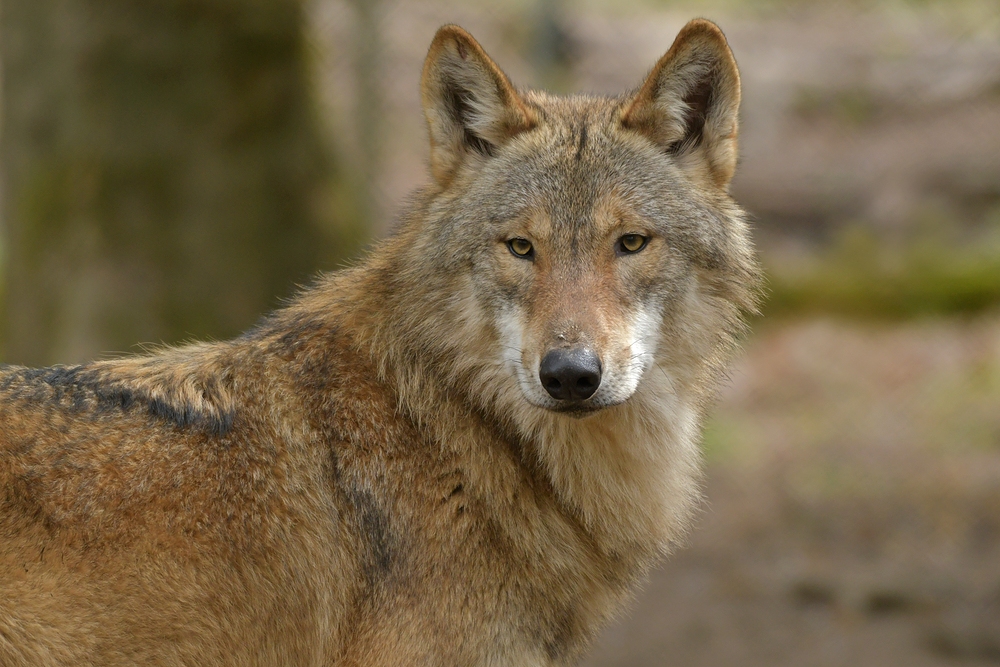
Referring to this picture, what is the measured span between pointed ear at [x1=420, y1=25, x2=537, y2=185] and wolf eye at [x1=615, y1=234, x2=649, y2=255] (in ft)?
2.03

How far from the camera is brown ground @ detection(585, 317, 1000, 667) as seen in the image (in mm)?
7066

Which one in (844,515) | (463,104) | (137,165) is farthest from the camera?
(844,515)

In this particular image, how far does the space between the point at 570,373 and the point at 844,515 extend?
217 inches

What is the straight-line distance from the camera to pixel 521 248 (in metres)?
3.66

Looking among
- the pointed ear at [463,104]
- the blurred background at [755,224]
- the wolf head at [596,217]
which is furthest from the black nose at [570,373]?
the blurred background at [755,224]

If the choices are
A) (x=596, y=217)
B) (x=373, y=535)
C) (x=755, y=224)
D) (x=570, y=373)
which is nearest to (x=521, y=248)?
(x=596, y=217)

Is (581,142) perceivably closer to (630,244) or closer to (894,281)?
(630,244)

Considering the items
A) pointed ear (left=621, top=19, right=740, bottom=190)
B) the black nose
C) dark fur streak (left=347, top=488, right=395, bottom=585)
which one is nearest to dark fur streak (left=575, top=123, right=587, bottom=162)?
pointed ear (left=621, top=19, right=740, bottom=190)

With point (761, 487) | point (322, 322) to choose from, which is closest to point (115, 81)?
point (322, 322)

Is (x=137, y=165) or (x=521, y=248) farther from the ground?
(x=521, y=248)

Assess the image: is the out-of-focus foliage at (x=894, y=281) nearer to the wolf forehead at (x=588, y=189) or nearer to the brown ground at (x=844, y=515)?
the brown ground at (x=844, y=515)

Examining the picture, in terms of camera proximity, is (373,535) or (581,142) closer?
(373,535)

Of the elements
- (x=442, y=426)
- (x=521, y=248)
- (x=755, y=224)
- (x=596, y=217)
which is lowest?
(x=442, y=426)

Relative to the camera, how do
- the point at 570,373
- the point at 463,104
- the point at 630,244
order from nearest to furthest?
the point at 570,373
the point at 630,244
the point at 463,104
